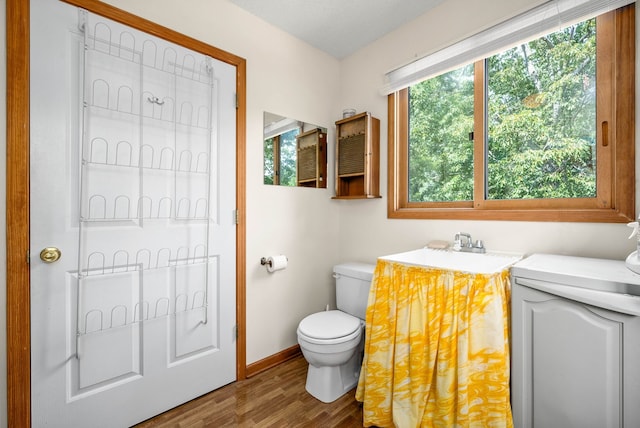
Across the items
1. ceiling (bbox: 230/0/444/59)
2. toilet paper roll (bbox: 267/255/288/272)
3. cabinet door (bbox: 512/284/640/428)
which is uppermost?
ceiling (bbox: 230/0/444/59)

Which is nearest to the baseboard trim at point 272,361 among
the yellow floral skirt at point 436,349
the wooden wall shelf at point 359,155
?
the yellow floral skirt at point 436,349

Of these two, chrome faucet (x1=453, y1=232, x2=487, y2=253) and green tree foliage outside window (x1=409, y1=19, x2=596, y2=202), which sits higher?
green tree foliage outside window (x1=409, y1=19, x2=596, y2=202)

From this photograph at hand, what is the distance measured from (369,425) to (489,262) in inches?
41.4

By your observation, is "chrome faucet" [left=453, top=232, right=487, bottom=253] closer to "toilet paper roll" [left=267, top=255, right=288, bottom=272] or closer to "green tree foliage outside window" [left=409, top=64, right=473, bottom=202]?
"green tree foliage outside window" [left=409, top=64, right=473, bottom=202]

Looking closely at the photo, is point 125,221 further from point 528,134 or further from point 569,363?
point 528,134

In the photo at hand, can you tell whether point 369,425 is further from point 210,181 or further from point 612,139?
point 612,139

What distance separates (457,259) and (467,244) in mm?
184

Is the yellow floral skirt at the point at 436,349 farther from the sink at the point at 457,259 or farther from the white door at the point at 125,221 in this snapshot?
the white door at the point at 125,221

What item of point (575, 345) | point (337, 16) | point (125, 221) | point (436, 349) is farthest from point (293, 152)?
point (575, 345)

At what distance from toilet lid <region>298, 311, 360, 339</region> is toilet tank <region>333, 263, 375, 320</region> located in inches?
4.0

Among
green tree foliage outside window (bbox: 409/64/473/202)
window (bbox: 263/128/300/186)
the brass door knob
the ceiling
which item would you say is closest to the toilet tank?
green tree foliage outside window (bbox: 409/64/473/202)

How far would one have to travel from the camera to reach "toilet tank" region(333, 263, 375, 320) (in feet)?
6.58

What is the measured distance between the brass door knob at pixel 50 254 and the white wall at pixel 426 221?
6.20 feet

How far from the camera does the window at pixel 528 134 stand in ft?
4.56
